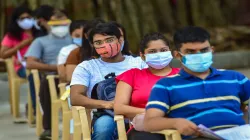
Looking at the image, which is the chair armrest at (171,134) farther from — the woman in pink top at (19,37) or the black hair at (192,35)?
the woman in pink top at (19,37)

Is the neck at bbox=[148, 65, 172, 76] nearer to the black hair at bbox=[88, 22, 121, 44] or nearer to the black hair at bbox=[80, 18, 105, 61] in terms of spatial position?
the black hair at bbox=[88, 22, 121, 44]

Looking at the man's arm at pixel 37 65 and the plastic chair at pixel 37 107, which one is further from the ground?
the man's arm at pixel 37 65

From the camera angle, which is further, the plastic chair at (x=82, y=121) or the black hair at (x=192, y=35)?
the plastic chair at (x=82, y=121)

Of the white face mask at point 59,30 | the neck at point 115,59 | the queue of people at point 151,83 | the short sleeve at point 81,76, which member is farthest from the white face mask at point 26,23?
the short sleeve at point 81,76

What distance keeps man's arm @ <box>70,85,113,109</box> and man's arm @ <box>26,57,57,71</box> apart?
2.60m

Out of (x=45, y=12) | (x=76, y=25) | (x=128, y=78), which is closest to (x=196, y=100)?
(x=128, y=78)

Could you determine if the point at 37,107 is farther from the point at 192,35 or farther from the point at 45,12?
the point at 192,35

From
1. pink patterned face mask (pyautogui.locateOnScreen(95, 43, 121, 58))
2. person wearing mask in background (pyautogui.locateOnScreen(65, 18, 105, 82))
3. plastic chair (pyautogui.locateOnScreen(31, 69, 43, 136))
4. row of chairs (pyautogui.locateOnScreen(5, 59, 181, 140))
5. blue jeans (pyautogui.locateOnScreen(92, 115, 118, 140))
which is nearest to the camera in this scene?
row of chairs (pyautogui.locateOnScreen(5, 59, 181, 140))

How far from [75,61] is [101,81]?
1.36m

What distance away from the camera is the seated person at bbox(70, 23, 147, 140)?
6.74 meters

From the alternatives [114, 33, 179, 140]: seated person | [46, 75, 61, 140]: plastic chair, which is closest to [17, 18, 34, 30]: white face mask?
[46, 75, 61, 140]: plastic chair

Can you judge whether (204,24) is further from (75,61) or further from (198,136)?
(198,136)

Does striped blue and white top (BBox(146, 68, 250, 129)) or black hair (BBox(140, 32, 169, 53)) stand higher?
black hair (BBox(140, 32, 169, 53))

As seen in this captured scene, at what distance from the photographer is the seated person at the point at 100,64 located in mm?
6738
